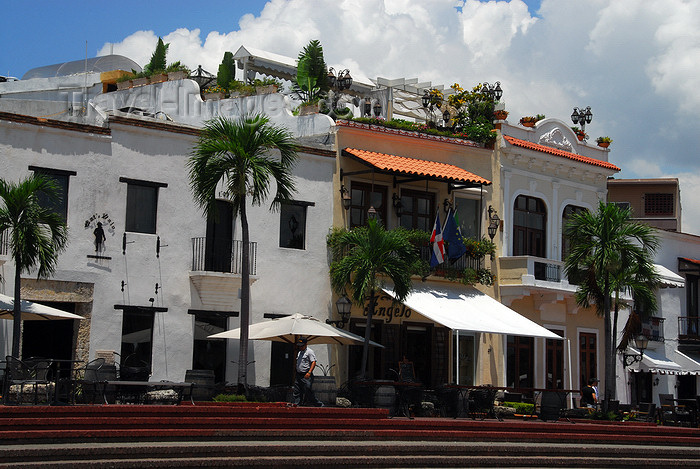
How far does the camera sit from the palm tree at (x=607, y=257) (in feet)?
84.7

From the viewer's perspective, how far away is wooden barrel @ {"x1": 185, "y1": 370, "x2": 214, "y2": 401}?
19.5 meters

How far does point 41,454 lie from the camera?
1259 cm

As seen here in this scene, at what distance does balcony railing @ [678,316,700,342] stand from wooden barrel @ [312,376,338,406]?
2168 cm

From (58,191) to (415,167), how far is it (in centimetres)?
973

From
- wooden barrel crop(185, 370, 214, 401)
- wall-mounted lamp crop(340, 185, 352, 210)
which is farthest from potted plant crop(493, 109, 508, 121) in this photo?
wooden barrel crop(185, 370, 214, 401)

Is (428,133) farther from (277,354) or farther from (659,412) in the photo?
(659,412)

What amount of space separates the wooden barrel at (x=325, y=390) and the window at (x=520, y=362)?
36.2 ft

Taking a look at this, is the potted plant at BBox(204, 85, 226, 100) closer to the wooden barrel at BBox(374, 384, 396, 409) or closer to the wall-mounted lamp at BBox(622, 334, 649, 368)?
the wooden barrel at BBox(374, 384, 396, 409)

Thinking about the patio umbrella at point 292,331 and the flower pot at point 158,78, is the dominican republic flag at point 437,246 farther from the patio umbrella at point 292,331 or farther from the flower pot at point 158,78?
the flower pot at point 158,78

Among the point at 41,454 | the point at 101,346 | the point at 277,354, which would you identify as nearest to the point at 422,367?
the point at 277,354

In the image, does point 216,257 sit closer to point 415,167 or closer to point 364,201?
point 364,201

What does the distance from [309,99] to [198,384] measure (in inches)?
529

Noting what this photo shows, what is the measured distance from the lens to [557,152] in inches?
1265

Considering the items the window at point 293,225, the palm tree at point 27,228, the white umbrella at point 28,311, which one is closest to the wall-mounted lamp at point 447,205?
the window at point 293,225
